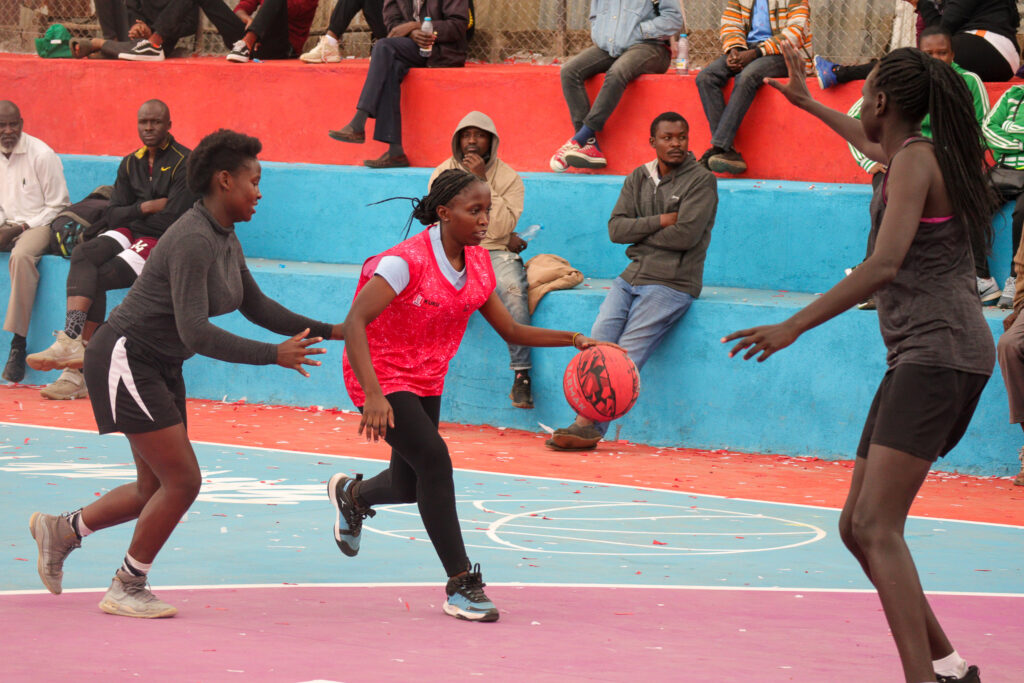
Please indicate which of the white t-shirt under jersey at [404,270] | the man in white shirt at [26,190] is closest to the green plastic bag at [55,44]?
the man in white shirt at [26,190]

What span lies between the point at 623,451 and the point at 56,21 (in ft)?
32.6

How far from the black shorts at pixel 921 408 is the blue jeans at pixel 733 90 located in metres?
7.37

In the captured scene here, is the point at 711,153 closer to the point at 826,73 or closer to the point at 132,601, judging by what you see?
the point at 826,73

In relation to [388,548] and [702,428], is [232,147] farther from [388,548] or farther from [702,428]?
[702,428]

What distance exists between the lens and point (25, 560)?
252 inches

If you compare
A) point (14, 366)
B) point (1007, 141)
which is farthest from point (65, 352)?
point (1007, 141)

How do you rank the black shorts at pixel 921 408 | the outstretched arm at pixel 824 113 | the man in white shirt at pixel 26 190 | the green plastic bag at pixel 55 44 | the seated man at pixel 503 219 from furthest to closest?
1. the green plastic bag at pixel 55 44
2. the man in white shirt at pixel 26 190
3. the seated man at pixel 503 219
4. the outstretched arm at pixel 824 113
5. the black shorts at pixel 921 408

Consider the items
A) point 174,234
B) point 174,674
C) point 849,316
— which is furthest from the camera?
point 849,316

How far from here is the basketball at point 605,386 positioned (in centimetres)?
941

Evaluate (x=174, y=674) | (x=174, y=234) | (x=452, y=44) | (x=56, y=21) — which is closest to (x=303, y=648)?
(x=174, y=674)

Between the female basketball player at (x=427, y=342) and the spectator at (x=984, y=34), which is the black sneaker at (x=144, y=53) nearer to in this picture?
the spectator at (x=984, y=34)

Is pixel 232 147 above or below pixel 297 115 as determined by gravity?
above

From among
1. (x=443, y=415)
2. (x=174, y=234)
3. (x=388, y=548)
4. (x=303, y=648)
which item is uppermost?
(x=174, y=234)

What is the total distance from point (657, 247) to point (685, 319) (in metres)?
0.56
